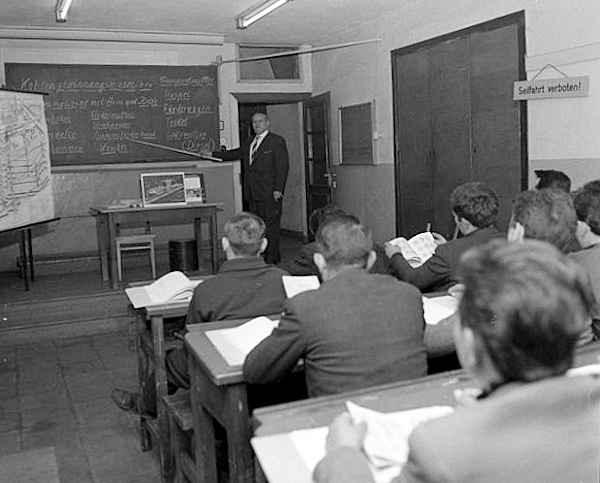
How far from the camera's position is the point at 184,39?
7.84 meters

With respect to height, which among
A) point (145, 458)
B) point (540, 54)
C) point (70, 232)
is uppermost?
point (540, 54)

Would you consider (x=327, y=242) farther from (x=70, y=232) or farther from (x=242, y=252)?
(x=70, y=232)

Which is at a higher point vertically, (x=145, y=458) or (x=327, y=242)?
(x=327, y=242)

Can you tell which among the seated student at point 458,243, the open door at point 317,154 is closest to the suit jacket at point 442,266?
the seated student at point 458,243

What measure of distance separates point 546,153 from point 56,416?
141 inches

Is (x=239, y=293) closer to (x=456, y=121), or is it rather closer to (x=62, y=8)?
(x=456, y=121)

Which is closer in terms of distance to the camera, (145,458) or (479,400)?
(479,400)

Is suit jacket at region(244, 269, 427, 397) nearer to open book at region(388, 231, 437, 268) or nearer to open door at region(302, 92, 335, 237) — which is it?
open book at region(388, 231, 437, 268)

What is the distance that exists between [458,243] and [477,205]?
0.68 feet

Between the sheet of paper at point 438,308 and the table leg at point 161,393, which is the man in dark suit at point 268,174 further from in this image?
the sheet of paper at point 438,308

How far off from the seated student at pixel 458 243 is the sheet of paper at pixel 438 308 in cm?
32

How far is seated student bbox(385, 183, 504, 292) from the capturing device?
316cm

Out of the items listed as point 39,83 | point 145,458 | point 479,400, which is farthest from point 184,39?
point 479,400

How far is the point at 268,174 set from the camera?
7.20m
